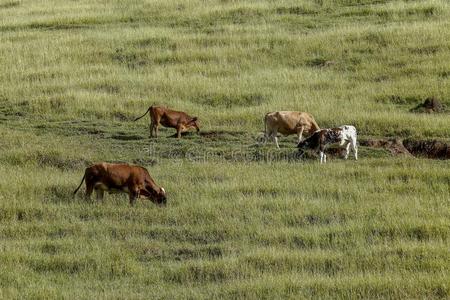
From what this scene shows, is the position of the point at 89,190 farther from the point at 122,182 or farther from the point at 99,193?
the point at 122,182

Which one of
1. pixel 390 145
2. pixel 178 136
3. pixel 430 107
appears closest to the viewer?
pixel 390 145

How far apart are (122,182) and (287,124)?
7.08m

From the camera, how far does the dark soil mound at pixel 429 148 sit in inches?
856

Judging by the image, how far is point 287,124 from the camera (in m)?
22.8

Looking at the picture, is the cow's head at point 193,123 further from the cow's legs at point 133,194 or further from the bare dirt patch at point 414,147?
the cow's legs at point 133,194

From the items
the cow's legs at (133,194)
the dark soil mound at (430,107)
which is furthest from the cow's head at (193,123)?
the cow's legs at (133,194)

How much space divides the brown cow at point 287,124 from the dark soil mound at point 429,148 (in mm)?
2150

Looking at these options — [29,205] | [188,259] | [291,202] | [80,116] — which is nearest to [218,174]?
[291,202]

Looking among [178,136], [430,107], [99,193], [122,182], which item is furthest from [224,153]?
[430,107]

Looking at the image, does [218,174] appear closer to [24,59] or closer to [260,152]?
[260,152]

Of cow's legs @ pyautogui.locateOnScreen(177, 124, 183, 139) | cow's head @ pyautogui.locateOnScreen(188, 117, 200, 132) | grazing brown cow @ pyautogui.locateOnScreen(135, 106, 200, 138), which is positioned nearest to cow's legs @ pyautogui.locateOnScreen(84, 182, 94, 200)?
cow's legs @ pyautogui.locateOnScreen(177, 124, 183, 139)

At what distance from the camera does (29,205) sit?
16141 mm

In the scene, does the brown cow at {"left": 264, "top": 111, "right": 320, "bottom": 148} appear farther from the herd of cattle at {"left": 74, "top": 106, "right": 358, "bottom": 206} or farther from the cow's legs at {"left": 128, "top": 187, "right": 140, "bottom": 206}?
the cow's legs at {"left": 128, "top": 187, "right": 140, "bottom": 206}

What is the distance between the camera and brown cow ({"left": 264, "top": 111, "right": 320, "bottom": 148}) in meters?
22.8
